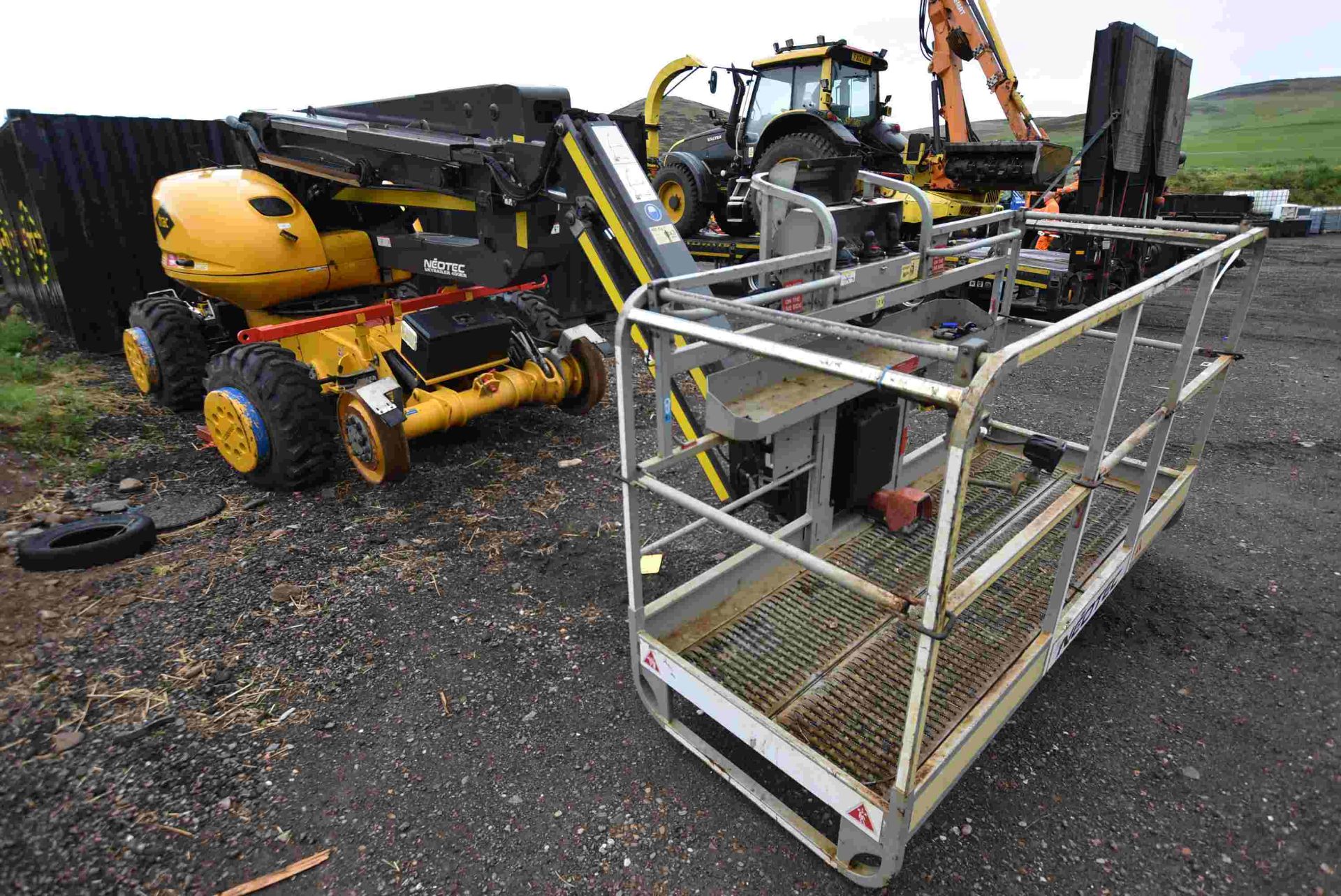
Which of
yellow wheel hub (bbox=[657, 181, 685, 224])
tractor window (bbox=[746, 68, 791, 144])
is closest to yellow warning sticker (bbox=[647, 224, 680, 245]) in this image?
tractor window (bbox=[746, 68, 791, 144])

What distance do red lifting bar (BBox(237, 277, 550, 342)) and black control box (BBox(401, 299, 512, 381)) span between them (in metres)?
0.23

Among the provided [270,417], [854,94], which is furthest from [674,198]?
[270,417]

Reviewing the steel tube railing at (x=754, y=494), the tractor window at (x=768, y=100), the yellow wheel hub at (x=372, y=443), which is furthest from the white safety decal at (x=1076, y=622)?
the tractor window at (x=768, y=100)

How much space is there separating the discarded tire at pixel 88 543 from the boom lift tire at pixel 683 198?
794 centimetres

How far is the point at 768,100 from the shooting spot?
9.65m

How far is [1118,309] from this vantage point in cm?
206

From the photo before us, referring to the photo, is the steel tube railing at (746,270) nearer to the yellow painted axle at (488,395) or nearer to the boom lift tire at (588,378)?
the yellow painted axle at (488,395)

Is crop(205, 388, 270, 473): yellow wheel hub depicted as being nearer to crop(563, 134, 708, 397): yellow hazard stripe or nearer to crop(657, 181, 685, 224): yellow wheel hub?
crop(563, 134, 708, 397): yellow hazard stripe

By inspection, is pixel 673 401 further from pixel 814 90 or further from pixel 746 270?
pixel 814 90

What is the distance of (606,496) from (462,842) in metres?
2.45

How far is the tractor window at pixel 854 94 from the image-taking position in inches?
363

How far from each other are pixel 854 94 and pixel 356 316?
24.4ft

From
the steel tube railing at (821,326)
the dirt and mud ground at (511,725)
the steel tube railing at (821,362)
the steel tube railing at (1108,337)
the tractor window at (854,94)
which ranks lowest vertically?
the dirt and mud ground at (511,725)

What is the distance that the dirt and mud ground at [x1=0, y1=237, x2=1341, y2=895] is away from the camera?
2320 mm
